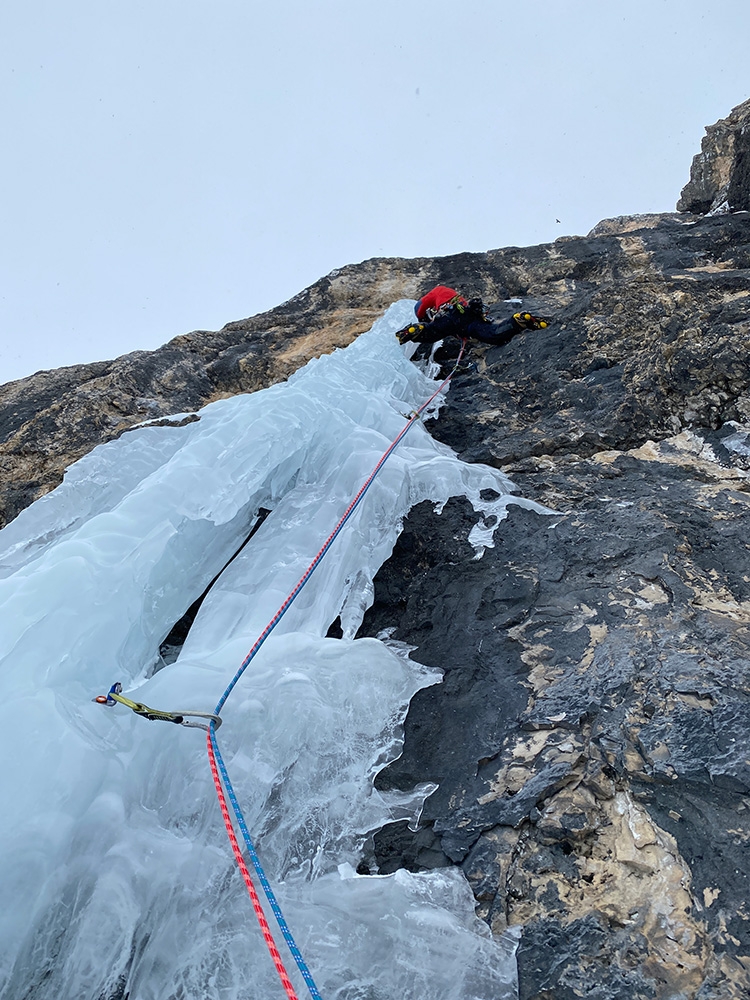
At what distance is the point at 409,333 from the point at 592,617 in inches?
142

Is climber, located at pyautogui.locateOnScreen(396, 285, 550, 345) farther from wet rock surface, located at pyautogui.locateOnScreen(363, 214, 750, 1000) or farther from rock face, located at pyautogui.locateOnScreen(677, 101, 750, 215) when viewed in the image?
rock face, located at pyautogui.locateOnScreen(677, 101, 750, 215)

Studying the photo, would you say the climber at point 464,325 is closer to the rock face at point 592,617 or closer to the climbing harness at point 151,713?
the rock face at point 592,617

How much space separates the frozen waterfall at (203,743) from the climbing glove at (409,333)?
7.03 ft

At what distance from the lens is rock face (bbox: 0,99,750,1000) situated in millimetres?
1681

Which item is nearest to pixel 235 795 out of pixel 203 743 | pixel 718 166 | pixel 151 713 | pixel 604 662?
pixel 203 743

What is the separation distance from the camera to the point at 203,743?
89.2 inches

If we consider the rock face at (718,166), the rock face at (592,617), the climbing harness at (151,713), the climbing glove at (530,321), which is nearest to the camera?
the rock face at (592,617)

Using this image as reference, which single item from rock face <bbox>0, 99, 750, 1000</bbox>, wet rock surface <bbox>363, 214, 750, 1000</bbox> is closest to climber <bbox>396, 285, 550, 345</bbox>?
rock face <bbox>0, 99, 750, 1000</bbox>

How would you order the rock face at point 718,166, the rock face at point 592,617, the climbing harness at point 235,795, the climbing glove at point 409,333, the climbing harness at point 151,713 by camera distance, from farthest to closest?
the rock face at point 718,166 → the climbing glove at point 409,333 → the climbing harness at point 151,713 → the rock face at point 592,617 → the climbing harness at point 235,795

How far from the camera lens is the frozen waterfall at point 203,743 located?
175cm

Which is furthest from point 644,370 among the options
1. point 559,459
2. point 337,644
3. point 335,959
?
point 335,959

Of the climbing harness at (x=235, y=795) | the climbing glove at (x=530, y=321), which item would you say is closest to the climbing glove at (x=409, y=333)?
the climbing glove at (x=530, y=321)

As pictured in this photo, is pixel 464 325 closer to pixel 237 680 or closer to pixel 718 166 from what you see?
pixel 237 680

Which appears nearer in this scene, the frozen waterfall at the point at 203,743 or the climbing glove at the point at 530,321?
the frozen waterfall at the point at 203,743
